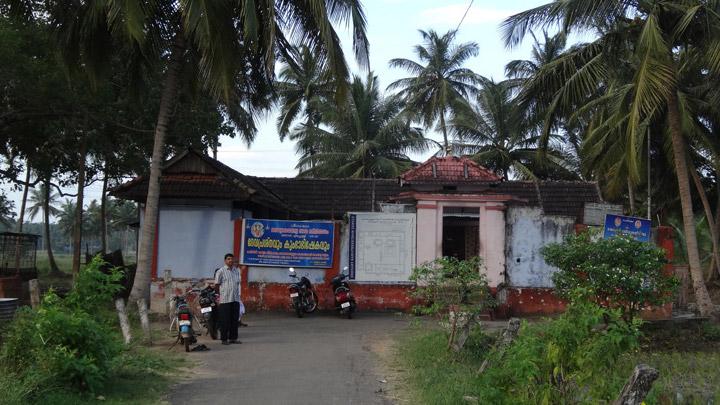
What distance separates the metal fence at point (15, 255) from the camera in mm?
21828

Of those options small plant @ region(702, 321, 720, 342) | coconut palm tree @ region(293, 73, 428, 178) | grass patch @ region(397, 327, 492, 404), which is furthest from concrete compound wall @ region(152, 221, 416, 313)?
coconut palm tree @ region(293, 73, 428, 178)

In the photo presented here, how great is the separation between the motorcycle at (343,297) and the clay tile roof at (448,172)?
3.03 meters

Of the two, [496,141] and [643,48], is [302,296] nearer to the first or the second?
[643,48]

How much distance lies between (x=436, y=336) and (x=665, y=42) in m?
7.73

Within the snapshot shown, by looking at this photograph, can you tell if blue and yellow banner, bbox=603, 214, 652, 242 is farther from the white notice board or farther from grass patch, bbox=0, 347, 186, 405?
grass patch, bbox=0, 347, 186, 405

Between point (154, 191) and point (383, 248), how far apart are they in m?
5.32

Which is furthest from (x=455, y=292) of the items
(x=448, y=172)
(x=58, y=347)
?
(x=448, y=172)

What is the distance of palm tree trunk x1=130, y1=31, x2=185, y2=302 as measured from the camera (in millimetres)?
14562

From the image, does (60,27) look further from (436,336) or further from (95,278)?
(436,336)

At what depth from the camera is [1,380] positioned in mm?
6840

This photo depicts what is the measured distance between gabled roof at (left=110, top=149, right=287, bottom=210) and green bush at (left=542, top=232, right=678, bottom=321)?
24.8ft

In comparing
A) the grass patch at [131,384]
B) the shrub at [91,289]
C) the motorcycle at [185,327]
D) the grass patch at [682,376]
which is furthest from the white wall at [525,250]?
the shrub at [91,289]

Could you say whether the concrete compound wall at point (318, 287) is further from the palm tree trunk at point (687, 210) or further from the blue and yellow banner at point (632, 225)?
the palm tree trunk at point (687, 210)

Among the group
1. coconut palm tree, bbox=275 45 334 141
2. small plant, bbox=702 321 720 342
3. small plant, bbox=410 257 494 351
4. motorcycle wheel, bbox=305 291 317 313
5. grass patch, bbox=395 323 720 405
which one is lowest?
grass patch, bbox=395 323 720 405
